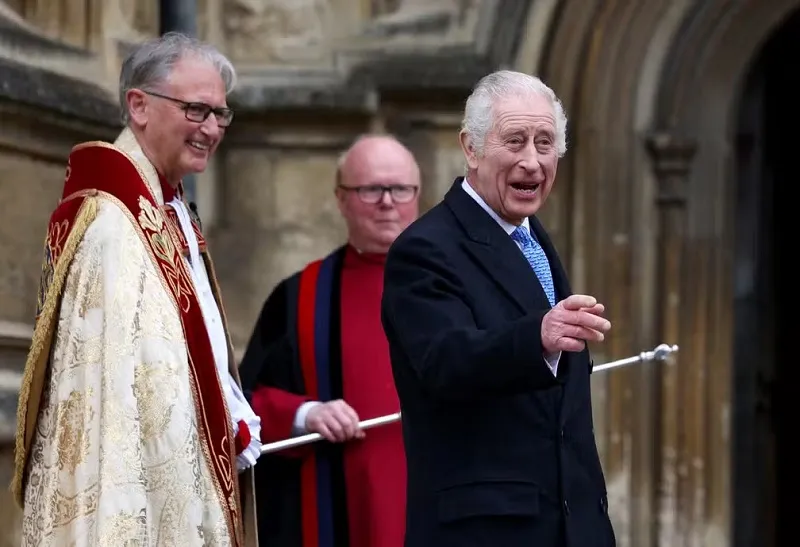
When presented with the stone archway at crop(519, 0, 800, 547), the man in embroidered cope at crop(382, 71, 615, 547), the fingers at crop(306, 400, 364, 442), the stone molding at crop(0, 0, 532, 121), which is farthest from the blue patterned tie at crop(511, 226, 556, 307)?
the stone archway at crop(519, 0, 800, 547)

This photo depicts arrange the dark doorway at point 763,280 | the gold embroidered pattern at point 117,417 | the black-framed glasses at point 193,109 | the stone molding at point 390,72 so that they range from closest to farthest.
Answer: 1. the gold embroidered pattern at point 117,417
2. the black-framed glasses at point 193,109
3. the stone molding at point 390,72
4. the dark doorway at point 763,280

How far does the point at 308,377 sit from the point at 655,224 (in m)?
1.92

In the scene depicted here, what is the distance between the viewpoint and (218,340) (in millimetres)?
3113

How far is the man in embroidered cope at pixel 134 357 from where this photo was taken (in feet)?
9.01

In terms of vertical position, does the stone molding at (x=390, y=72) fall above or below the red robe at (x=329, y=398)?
above

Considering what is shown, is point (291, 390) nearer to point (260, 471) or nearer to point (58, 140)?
point (260, 471)

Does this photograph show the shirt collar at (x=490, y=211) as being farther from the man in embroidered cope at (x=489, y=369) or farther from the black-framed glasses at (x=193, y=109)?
the black-framed glasses at (x=193, y=109)

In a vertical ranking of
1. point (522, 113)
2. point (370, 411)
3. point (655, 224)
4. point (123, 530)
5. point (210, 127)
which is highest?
point (655, 224)

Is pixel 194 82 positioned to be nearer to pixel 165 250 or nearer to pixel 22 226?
pixel 165 250

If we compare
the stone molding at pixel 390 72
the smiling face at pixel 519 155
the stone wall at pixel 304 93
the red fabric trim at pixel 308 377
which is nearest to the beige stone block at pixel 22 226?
the stone wall at pixel 304 93

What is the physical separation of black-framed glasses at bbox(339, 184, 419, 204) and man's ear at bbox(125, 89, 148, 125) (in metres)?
0.90

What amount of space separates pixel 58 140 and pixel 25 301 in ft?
1.64

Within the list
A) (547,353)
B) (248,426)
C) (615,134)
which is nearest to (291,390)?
(248,426)

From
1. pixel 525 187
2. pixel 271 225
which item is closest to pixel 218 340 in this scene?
pixel 525 187
